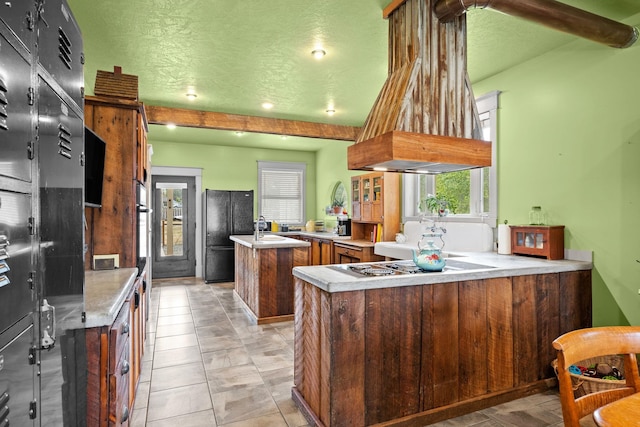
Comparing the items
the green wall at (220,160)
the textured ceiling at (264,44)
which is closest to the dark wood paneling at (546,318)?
the textured ceiling at (264,44)

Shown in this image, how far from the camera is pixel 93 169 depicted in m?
2.52

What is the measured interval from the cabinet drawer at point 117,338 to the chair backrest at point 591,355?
1.85m

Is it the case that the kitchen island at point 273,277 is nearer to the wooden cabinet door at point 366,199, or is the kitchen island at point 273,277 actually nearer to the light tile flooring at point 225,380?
the light tile flooring at point 225,380

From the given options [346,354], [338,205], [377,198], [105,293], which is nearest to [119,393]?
[105,293]

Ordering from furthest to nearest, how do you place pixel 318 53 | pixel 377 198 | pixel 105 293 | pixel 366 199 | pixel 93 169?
pixel 366 199 < pixel 377 198 < pixel 318 53 < pixel 93 169 < pixel 105 293

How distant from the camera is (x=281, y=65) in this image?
11.7ft

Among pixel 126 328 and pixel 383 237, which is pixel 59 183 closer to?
pixel 126 328

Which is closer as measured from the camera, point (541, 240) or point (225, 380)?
point (225, 380)

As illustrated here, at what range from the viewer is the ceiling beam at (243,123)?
4.91 m

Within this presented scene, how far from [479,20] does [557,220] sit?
1842 mm

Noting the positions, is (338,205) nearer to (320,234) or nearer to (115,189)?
(320,234)

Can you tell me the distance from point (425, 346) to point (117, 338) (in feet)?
5.94

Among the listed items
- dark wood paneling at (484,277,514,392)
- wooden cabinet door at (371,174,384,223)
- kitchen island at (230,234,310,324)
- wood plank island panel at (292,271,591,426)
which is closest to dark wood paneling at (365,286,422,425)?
wood plank island panel at (292,271,591,426)

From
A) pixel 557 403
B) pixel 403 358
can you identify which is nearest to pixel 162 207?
pixel 403 358
